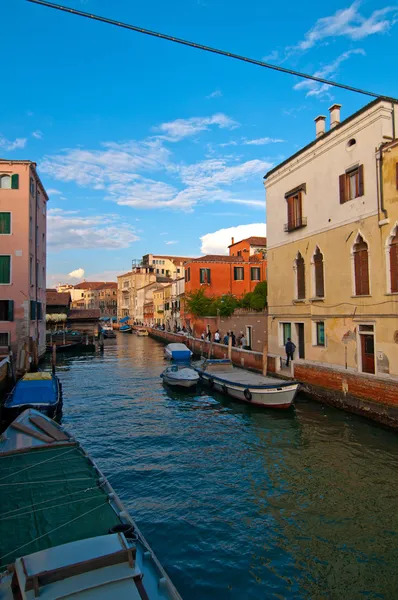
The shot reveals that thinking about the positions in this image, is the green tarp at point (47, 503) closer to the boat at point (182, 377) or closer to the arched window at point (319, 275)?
the boat at point (182, 377)

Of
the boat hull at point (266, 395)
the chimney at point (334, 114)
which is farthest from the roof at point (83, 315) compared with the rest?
the chimney at point (334, 114)

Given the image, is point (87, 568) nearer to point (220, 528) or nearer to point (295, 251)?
point (220, 528)

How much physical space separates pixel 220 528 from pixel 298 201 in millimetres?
13441

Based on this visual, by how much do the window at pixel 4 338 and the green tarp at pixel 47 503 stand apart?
17106 millimetres

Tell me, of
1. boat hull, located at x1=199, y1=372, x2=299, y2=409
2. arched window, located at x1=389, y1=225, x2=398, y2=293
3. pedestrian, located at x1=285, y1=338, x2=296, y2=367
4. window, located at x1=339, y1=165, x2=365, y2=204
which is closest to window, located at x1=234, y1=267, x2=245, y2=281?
pedestrian, located at x1=285, y1=338, x2=296, y2=367

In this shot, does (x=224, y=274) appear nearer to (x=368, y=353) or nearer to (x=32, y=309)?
(x=32, y=309)

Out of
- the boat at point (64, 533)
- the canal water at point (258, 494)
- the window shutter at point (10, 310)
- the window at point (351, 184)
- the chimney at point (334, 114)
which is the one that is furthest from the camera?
the window shutter at point (10, 310)

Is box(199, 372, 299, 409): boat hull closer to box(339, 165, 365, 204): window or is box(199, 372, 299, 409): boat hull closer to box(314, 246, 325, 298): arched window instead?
box(314, 246, 325, 298): arched window

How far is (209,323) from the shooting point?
3306 centimetres

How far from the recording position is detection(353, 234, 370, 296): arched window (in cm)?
1291

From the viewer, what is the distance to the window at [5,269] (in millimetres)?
22328

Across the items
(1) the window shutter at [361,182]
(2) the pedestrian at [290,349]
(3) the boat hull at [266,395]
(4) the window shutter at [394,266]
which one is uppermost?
(1) the window shutter at [361,182]

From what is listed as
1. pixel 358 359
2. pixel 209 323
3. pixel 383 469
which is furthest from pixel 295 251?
pixel 209 323

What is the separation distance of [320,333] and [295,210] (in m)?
5.20
